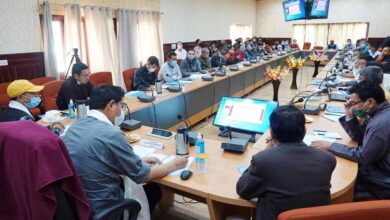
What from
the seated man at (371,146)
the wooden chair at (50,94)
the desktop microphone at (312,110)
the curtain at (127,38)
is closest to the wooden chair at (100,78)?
the wooden chair at (50,94)

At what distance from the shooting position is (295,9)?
849 cm

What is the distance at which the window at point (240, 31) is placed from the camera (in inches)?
486

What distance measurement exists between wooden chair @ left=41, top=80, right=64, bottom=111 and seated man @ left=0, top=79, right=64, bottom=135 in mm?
1076

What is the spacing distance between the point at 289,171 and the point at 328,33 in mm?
13914

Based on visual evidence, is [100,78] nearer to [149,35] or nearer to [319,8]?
[149,35]

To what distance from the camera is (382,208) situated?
1046 mm

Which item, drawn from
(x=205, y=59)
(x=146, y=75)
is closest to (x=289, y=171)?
(x=146, y=75)

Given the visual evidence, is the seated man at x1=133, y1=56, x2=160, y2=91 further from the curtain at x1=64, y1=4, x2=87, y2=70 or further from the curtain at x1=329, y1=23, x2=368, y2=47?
the curtain at x1=329, y1=23, x2=368, y2=47

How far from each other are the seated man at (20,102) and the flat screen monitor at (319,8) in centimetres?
810

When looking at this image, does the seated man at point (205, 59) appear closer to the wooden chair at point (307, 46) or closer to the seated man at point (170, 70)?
the seated man at point (170, 70)

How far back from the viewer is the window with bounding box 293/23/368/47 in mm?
12836

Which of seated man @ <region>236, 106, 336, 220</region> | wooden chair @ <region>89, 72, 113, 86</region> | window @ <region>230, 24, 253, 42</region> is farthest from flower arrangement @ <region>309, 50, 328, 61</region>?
seated man @ <region>236, 106, 336, 220</region>

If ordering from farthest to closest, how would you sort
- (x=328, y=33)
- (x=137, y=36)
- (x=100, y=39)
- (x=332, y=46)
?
(x=328, y=33) < (x=332, y=46) < (x=137, y=36) < (x=100, y=39)

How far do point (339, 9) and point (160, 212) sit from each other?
13.2 m
